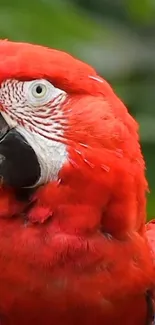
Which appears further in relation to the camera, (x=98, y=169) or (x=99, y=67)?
(x=99, y=67)

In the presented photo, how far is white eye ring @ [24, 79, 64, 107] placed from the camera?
144 centimetres

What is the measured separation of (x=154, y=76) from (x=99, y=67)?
213mm

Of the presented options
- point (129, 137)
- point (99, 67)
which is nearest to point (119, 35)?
point (99, 67)

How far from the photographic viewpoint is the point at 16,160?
4.82 ft

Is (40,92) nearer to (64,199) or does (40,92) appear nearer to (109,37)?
(64,199)

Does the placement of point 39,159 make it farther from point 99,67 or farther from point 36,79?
point 99,67

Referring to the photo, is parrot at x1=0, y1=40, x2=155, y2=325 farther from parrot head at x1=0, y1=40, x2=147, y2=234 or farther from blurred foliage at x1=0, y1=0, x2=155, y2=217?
blurred foliage at x1=0, y1=0, x2=155, y2=217

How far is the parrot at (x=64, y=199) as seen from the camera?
4.83 ft

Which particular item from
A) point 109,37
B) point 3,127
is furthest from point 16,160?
point 109,37

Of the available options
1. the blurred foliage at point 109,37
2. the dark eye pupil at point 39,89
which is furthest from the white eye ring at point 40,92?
the blurred foliage at point 109,37

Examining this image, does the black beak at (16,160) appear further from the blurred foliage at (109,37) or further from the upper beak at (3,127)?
the blurred foliage at (109,37)

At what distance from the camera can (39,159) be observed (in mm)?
1484

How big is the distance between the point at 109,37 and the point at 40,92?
33.6 inches

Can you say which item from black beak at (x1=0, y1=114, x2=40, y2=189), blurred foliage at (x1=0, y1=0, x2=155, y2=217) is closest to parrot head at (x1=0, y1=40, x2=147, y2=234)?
black beak at (x1=0, y1=114, x2=40, y2=189)
